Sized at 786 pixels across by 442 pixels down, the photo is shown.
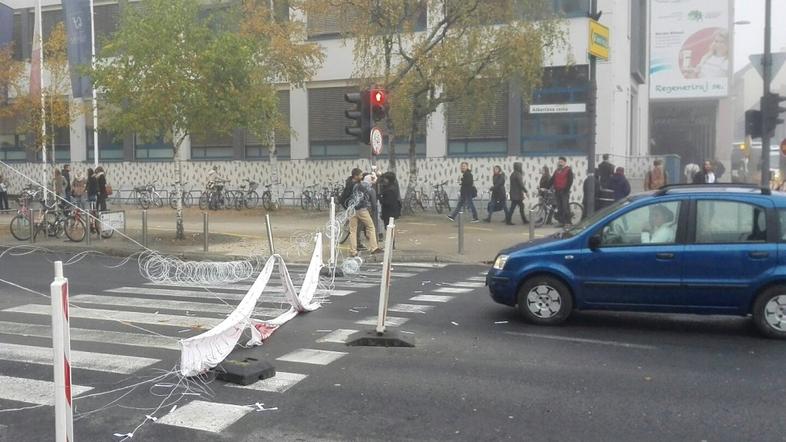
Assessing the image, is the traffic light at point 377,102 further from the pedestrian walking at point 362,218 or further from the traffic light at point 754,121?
the traffic light at point 754,121

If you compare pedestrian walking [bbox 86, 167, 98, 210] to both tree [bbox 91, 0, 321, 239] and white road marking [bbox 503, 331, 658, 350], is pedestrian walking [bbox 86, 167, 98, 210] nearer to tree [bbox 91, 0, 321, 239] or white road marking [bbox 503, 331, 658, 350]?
tree [bbox 91, 0, 321, 239]

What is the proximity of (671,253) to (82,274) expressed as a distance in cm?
1021

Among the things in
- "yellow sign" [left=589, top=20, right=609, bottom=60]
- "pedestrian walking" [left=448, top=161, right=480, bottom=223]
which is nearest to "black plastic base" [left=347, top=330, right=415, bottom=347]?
"yellow sign" [left=589, top=20, right=609, bottom=60]

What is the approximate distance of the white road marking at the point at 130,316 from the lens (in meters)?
9.68

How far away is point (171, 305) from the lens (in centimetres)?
1097

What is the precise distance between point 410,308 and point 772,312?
432 cm

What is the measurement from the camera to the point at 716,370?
291 inches

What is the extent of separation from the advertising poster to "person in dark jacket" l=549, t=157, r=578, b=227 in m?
32.0

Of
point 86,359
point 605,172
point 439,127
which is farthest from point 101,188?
point 86,359

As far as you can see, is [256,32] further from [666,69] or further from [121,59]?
[666,69]

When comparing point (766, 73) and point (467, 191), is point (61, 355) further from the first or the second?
point (467, 191)

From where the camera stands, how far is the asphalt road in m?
5.83

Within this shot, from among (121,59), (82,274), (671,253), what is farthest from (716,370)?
(121,59)

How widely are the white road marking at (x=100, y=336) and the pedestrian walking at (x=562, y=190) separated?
15.0 meters
